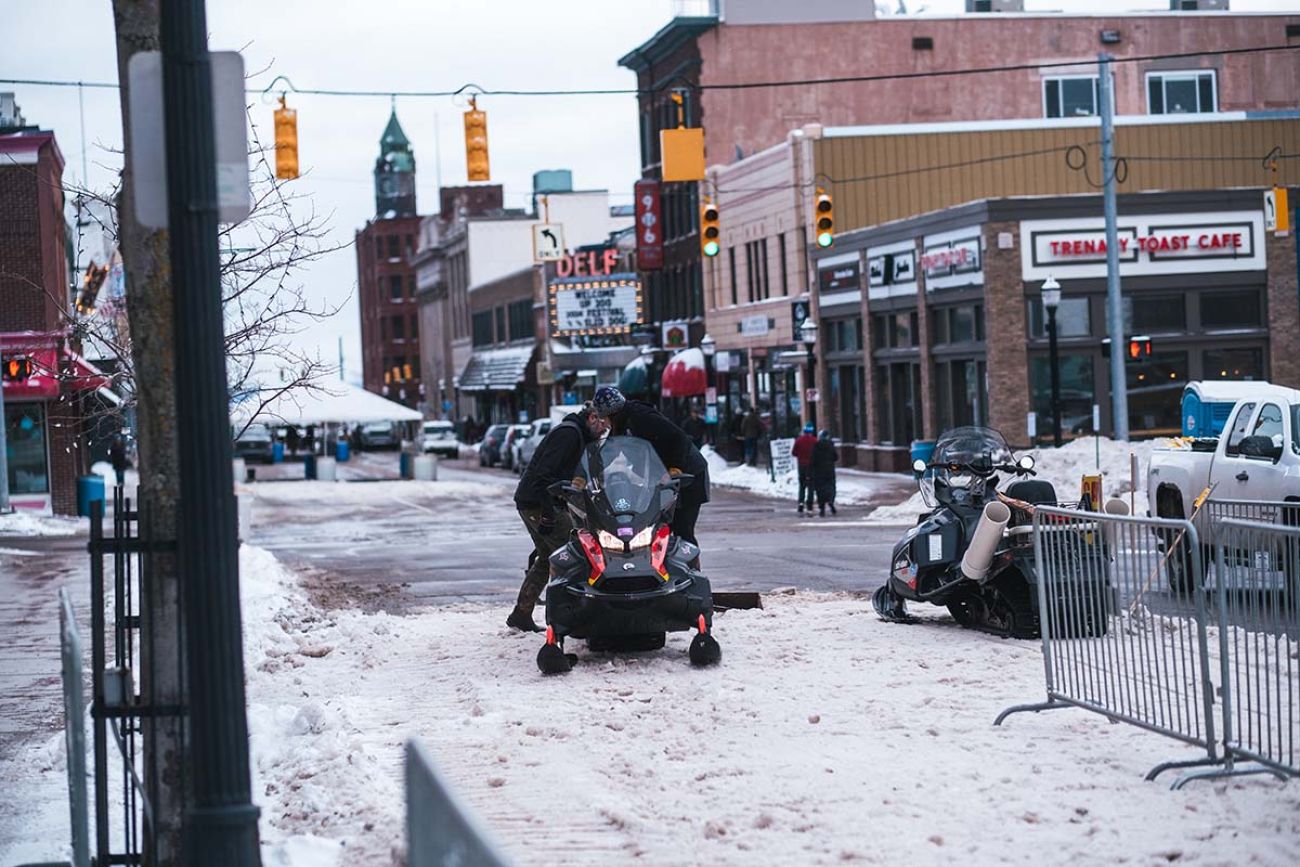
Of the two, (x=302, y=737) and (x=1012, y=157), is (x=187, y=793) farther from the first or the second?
(x=1012, y=157)

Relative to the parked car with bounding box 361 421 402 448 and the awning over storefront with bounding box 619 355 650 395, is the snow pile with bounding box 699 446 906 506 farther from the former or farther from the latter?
the parked car with bounding box 361 421 402 448

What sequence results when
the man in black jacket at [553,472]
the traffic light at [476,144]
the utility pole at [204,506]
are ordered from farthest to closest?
1. the traffic light at [476,144]
2. the man in black jacket at [553,472]
3. the utility pole at [204,506]

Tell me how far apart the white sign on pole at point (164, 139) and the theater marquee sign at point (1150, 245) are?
3552 centimetres

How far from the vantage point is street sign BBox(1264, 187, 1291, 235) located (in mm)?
40344

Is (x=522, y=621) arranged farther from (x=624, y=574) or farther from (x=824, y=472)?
(x=824, y=472)

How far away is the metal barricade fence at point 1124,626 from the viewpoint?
902cm

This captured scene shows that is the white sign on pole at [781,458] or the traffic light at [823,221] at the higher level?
the traffic light at [823,221]

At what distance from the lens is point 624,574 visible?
12.8 metres

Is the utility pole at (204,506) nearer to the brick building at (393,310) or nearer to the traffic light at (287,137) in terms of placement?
the traffic light at (287,137)

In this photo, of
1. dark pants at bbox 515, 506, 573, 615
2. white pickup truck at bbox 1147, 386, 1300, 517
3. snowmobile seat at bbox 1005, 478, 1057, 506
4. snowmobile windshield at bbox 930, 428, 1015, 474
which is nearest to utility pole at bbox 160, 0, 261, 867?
dark pants at bbox 515, 506, 573, 615

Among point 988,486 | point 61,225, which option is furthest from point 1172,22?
point 988,486

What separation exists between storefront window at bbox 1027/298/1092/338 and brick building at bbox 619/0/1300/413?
21.2 metres

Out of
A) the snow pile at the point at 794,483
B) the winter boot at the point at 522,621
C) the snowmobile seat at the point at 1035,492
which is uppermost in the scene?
the snowmobile seat at the point at 1035,492

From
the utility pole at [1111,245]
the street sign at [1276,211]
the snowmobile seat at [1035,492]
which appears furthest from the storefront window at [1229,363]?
the snowmobile seat at [1035,492]
